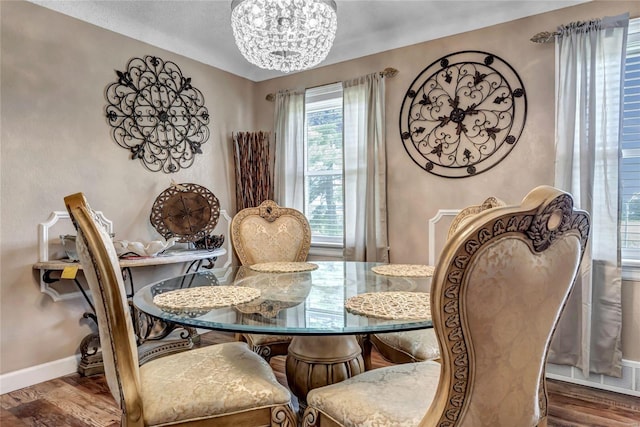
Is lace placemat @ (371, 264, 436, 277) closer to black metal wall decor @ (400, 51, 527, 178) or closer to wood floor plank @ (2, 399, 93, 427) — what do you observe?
black metal wall decor @ (400, 51, 527, 178)

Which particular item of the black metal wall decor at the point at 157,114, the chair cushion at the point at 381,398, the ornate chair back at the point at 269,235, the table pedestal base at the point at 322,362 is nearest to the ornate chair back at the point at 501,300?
the chair cushion at the point at 381,398

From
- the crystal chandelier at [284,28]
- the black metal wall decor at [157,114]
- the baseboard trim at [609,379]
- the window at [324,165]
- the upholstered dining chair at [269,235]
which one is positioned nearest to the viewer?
the crystal chandelier at [284,28]

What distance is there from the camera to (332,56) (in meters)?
3.63

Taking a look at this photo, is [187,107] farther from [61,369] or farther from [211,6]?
[61,369]

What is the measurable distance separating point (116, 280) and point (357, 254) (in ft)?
8.02

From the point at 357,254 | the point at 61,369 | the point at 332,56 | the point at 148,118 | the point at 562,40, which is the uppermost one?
the point at 332,56

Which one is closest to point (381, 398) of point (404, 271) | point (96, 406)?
point (404, 271)

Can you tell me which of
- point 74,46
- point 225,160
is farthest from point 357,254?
point 74,46

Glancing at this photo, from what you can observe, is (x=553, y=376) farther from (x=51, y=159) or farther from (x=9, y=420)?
(x=51, y=159)

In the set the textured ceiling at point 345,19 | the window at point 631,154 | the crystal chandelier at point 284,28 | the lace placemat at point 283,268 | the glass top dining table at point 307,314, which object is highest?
the textured ceiling at point 345,19

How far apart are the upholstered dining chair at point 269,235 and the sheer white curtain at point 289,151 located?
1123mm

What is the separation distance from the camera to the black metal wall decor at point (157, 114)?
3066mm

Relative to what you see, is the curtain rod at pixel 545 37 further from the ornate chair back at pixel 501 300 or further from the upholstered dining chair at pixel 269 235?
the ornate chair back at pixel 501 300

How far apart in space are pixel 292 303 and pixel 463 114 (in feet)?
7.28
